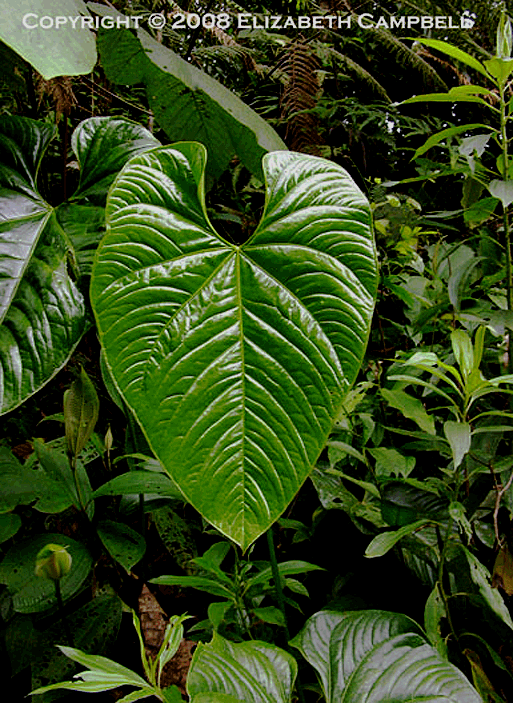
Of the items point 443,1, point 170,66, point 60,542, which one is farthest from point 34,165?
point 443,1

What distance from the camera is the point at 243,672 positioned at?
0.52 metres

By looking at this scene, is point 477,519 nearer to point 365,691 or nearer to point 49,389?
point 365,691

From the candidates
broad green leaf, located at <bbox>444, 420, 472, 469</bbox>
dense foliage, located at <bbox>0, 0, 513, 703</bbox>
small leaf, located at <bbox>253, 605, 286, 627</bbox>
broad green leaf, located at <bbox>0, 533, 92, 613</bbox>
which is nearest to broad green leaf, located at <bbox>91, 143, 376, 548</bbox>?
dense foliage, located at <bbox>0, 0, 513, 703</bbox>

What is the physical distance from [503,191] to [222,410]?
532 millimetres

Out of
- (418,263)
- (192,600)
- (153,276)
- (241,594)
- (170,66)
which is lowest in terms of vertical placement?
(192,600)

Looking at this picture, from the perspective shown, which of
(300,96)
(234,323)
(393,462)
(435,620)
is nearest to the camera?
(234,323)

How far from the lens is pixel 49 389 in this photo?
117 centimetres

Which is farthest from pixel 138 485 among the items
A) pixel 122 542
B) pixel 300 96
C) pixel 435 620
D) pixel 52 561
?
pixel 300 96

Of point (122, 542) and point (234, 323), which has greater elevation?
point (234, 323)

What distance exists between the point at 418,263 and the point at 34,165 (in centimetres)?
93

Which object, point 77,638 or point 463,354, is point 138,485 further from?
point 463,354

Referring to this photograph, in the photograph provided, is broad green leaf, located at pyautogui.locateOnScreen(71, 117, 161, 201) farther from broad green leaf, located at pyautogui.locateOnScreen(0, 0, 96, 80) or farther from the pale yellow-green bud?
the pale yellow-green bud

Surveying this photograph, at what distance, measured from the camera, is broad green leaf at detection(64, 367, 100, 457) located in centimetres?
69

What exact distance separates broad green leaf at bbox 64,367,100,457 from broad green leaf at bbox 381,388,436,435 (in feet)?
1.29
